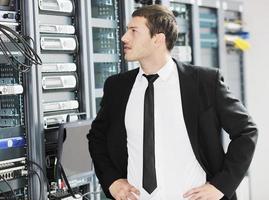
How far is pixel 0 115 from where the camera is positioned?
7.86 ft

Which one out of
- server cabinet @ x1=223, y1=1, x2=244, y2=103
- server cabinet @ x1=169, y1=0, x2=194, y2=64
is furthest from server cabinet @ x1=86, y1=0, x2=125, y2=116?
server cabinet @ x1=223, y1=1, x2=244, y2=103

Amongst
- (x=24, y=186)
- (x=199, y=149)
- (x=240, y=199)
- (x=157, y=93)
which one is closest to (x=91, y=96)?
(x=24, y=186)

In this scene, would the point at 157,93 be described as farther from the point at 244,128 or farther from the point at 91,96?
the point at 91,96

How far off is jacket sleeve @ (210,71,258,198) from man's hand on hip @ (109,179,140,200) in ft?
1.04

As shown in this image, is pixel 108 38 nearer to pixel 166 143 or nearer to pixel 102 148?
pixel 102 148

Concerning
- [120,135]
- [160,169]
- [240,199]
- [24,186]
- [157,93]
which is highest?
[157,93]

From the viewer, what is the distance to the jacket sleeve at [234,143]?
1830 millimetres

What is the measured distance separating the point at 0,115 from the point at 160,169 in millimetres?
944

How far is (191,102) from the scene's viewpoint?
191cm

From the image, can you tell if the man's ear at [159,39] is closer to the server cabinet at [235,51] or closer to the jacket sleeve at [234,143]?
the jacket sleeve at [234,143]

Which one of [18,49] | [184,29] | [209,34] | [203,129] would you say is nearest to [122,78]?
[203,129]

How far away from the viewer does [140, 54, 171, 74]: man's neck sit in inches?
78.2

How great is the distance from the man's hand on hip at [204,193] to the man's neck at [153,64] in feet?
1.69

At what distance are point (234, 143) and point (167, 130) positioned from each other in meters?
0.27
